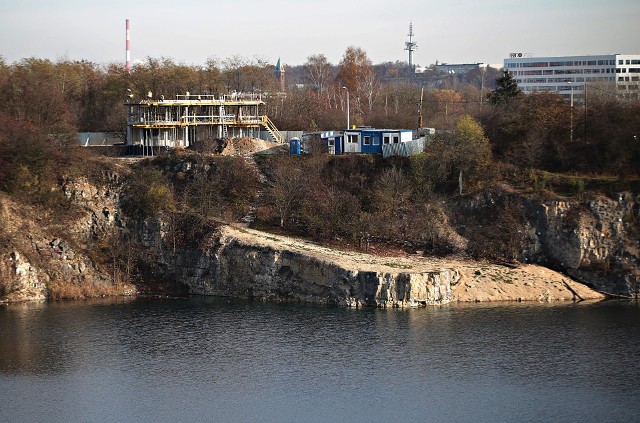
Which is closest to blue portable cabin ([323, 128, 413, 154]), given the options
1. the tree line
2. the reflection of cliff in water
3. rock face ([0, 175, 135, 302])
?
the tree line

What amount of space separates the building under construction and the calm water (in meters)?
21.0

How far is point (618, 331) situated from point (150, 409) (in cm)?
2547

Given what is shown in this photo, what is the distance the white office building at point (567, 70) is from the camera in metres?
150

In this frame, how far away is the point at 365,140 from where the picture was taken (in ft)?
249

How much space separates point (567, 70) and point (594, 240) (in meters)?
99.4

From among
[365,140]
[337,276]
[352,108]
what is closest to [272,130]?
[365,140]

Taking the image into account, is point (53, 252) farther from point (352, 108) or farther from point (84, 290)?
point (352, 108)

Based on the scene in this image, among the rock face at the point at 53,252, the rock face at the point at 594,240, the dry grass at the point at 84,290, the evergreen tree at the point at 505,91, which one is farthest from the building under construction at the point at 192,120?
the rock face at the point at 594,240

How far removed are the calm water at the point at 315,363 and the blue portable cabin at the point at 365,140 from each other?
772 inches

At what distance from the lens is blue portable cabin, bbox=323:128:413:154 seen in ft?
245

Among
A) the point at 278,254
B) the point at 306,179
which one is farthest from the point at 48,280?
the point at 306,179

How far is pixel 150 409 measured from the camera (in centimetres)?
4262

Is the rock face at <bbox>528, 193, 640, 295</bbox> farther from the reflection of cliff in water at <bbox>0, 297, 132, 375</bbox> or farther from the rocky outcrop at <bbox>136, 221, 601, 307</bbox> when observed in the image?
the reflection of cliff in water at <bbox>0, 297, 132, 375</bbox>

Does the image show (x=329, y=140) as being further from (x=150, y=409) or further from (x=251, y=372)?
(x=150, y=409)
